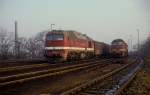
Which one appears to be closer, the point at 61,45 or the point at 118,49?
the point at 61,45

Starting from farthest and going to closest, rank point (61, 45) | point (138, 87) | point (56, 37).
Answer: point (56, 37) → point (61, 45) → point (138, 87)

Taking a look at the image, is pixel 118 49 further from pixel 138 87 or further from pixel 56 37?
pixel 138 87

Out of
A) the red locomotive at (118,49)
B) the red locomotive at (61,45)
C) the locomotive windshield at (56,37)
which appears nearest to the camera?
the red locomotive at (61,45)

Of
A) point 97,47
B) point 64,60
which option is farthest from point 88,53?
point 64,60

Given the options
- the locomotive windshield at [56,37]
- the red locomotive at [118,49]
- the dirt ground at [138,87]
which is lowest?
the dirt ground at [138,87]

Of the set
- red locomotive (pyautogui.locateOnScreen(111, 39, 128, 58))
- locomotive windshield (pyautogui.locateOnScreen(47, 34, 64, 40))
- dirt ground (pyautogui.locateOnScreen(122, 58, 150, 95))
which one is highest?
locomotive windshield (pyautogui.locateOnScreen(47, 34, 64, 40))

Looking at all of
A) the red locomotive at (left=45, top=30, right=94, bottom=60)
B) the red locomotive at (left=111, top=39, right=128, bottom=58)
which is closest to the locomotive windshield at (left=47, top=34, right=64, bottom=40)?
the red locomotive at (left=45, top=30, right=94, bottom=60)

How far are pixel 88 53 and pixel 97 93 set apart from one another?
35.1 m

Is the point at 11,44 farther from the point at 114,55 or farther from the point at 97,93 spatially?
the point at 97,93

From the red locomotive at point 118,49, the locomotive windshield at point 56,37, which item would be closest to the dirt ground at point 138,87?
the locomotive windshield at point 56,37

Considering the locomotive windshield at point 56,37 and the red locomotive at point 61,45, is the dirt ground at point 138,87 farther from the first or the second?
the locomotive windshield at point 56,37

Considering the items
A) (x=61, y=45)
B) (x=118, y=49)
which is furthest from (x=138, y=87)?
(x=118, y=49)

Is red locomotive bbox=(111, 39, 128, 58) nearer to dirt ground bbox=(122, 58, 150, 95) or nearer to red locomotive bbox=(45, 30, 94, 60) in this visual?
red locomotive bbox=(45, 30, 94, 60)

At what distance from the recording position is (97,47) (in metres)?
55.9
